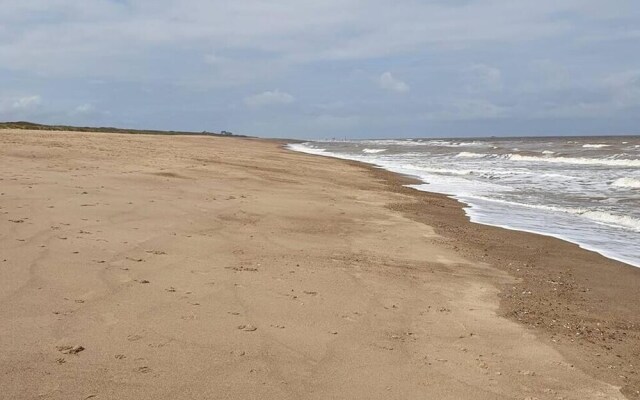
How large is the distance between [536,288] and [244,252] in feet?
10.8

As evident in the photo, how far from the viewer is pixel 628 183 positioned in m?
19.3

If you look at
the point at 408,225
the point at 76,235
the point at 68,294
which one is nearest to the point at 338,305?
the point at 68,294

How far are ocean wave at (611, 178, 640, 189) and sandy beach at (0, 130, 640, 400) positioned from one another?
1090cm

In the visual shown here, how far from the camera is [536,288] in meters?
6.60

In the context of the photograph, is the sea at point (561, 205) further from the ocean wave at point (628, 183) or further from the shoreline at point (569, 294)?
the shoreline at point (569, 294)

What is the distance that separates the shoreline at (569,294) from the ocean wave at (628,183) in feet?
32.7

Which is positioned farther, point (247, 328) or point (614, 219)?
point (614, 219)

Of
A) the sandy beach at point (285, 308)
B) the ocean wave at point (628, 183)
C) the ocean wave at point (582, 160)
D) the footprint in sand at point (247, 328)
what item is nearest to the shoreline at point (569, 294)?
the sandy beach at point (285, 308)

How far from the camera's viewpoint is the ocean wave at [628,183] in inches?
736

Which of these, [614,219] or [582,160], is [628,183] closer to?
[614,219]

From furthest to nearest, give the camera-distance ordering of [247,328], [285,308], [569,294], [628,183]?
[628,183] → [569,294] → [285,308] → [247,328]

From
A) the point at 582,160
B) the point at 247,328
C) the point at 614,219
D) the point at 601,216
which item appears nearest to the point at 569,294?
the point at 247,328

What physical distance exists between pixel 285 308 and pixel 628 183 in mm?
17740

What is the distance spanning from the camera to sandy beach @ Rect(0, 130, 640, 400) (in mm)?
3580
